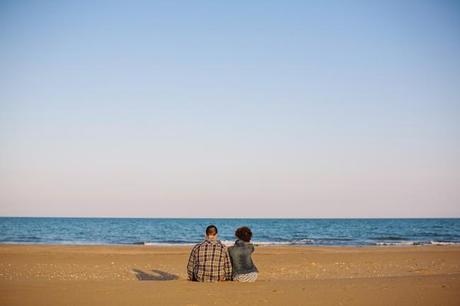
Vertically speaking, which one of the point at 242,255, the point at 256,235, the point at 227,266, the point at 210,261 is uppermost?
the point at 242,255

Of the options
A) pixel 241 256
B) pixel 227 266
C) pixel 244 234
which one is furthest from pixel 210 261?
pixel 244 234

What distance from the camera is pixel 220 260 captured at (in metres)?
9.77

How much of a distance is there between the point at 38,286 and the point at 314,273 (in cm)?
885

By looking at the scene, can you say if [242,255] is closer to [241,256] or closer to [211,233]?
[241,256]

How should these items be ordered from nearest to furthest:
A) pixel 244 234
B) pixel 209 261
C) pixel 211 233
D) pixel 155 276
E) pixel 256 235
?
pixel 209 261 < pixel 211 233 < pixel 244 234 < pixel 155 276 < pixel 256 235

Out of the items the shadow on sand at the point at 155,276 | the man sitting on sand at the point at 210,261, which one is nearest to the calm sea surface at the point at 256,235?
the shadow on sand at the point at 155,276

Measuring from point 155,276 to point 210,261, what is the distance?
18.4ft

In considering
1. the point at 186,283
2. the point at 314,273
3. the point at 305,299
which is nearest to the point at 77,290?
the point at 186,283

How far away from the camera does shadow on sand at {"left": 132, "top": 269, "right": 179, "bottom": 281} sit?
46.1ft

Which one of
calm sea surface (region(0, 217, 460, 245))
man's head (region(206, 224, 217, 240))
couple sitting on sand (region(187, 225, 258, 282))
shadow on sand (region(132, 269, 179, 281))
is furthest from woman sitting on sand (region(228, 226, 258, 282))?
calm sea surface (region(0, 217, 460, 245))

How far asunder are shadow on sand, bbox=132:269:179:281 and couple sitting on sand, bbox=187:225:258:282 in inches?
172

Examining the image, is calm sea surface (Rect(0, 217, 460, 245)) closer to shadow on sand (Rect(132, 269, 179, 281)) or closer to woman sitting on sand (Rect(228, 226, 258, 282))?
shadow on sand (Rect(132, 269, 179, 281))

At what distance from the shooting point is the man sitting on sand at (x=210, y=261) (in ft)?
31.8

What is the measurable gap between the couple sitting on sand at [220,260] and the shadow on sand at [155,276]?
4.38 metres
